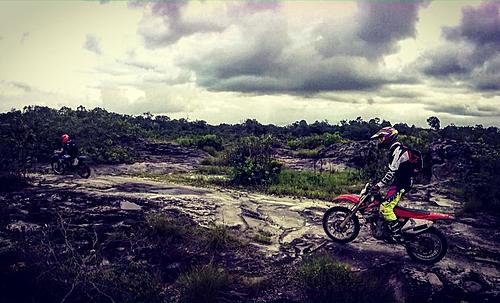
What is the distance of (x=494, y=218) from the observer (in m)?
9.84

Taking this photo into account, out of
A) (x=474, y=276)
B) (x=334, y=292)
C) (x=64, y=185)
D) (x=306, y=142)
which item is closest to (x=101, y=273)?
(x=334, y=292)

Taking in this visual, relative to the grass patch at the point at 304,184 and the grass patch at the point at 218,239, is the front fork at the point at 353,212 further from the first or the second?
the grass patch at the point at 304,184

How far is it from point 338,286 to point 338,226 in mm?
1660

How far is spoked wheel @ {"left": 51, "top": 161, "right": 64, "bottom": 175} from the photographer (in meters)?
14.8

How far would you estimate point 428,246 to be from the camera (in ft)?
24.7

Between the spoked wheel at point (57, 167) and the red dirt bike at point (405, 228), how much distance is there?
1055cm

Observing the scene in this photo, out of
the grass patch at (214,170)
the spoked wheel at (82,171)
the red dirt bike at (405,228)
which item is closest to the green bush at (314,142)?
the grass patch at (214,170)

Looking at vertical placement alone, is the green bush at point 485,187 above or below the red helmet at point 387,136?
below

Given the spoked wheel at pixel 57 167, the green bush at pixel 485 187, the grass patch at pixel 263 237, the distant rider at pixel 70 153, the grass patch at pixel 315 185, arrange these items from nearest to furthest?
the grass patch at pixel 263 237 → the green bush at pixel 485 187 → the grass patch at pixel 315 185 → the distant rider at pixel 70 153 → the spoked wheel at pixel 57 167

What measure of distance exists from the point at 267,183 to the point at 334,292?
749 centimetres

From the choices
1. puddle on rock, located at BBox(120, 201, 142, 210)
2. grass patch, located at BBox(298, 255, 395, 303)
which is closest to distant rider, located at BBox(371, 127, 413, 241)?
grass patch, located at BBox(298, 255, 395, 303)

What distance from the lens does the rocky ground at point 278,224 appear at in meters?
7.11

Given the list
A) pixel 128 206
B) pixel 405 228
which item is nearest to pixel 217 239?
pixel 128 206

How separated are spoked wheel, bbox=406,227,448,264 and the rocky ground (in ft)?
0.51
